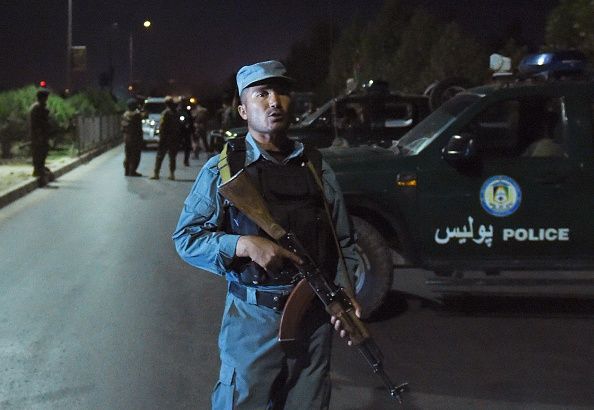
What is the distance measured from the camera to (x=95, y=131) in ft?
117

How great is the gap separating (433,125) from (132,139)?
50.1ft

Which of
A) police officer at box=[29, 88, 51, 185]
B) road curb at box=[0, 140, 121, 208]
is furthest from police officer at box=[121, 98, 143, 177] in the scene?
police officer at box=[29, 88, 51, 185]

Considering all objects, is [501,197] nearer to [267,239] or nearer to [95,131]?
[267,239]

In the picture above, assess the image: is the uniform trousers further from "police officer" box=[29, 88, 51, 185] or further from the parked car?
"police officer" box=[29, 88, 51, 185]

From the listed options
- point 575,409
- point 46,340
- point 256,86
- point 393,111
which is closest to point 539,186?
point 575,409

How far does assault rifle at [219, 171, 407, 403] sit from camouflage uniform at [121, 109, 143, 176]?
63.8 feet

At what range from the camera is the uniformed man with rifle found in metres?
3.67

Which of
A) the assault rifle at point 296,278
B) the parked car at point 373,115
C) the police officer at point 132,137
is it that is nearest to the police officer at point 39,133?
the police officer at point 132,137

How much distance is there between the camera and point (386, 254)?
7.90 m

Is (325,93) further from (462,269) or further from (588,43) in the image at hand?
(462,269)

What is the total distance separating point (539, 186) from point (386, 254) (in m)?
1.19

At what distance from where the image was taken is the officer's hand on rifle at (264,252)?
356cm

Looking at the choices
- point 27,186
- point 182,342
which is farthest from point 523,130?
point 27,186

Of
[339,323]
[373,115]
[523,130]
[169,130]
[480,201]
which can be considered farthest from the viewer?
[169,130]
